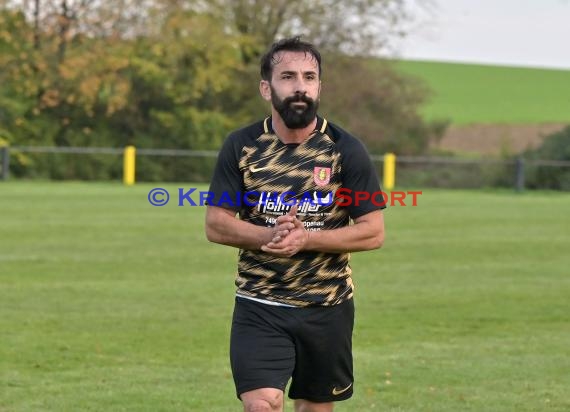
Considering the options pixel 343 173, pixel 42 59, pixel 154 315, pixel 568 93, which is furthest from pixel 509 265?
pixel 568 93

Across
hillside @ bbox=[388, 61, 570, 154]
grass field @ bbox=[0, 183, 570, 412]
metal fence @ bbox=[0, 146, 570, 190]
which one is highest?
hillside @ bbox=[388, 61, 570, 154]

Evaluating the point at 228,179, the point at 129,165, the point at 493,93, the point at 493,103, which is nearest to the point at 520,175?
the point at 129,165

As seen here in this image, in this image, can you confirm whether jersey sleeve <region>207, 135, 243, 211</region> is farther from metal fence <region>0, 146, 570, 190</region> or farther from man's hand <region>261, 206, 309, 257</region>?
metal fence <region>0, 146, 570, 190</region>

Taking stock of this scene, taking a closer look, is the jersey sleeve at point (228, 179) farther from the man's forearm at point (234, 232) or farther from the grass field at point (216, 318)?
the grass field at point (216, 318)

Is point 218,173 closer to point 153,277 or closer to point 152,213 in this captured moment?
point 153,277

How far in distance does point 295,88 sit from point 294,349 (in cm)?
126

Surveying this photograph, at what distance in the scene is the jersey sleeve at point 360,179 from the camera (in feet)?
19.3

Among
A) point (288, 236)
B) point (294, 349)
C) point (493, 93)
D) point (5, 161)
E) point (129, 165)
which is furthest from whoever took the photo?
point (493, 93)

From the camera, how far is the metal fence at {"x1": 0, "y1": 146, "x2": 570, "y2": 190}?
144 ft

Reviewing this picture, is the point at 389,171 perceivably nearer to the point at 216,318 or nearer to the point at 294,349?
the point at 216,318

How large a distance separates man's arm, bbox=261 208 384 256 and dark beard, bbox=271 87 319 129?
1.52 ft

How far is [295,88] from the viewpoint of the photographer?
226 inches

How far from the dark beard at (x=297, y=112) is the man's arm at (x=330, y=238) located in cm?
46

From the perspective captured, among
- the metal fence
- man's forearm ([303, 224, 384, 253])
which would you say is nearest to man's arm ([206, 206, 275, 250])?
man's forearm ([303, 224, 384, 253])
